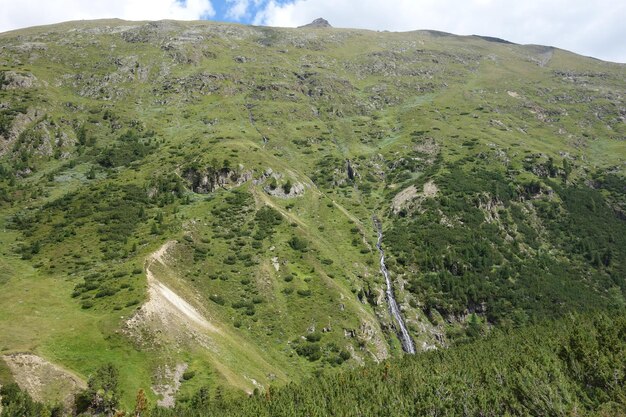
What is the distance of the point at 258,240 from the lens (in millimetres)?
110812

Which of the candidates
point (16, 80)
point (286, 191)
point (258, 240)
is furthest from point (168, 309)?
point (16, 80)

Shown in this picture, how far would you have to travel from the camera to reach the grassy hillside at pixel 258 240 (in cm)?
6613

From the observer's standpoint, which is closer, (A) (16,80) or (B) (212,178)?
(B) (212,178)

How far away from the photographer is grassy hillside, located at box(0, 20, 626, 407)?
66.1 m

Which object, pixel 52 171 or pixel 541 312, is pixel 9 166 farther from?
pixel 541 312

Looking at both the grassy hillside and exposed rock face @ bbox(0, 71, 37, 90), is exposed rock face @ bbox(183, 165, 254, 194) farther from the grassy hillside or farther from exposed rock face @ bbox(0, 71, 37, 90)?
exposed rock face @ bbox(0, 71, 37, 90)

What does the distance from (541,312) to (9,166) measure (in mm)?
175768

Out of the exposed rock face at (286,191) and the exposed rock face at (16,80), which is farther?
the exposed rock face at (16,80)

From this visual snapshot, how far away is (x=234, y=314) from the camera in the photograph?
283 ft

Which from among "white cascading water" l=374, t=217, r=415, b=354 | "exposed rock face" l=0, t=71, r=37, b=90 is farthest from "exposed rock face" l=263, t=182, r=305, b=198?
"exposed rock face" l=0, t=71, r=37, b=90

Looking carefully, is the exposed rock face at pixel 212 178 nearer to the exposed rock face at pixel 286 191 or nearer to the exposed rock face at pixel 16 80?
the exposed rock face at pixel 286 191

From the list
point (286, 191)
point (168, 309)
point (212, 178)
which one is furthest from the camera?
point (286, 191)

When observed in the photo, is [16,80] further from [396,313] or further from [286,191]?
[396,313]

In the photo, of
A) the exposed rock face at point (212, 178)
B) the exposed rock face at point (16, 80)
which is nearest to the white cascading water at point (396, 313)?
the exposed rock face at point (212, 178)
